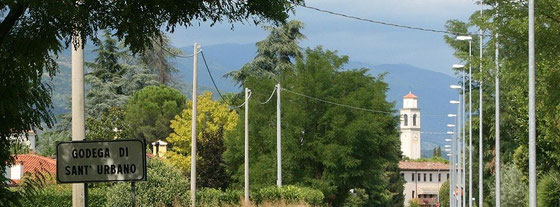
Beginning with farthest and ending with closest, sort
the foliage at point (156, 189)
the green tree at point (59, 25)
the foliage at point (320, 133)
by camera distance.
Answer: the foliage at point (320, 133)
the foliage at point (156, 189)
the green tree at point (59, 25)

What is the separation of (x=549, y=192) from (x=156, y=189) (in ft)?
53.7

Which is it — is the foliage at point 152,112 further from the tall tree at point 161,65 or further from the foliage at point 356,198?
the foliage at point 356,198

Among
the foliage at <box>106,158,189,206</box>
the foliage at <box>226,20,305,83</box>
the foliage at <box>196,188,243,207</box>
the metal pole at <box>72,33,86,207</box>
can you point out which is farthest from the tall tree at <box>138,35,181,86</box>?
the metal pole at <box>72,33,86,207</box>

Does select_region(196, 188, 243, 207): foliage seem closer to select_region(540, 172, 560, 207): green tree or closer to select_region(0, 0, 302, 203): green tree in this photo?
select_region(540, 172, 560, 207): green tree

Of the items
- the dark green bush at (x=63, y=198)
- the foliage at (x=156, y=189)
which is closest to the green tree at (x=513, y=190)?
the foliage at (x=156, y=189)

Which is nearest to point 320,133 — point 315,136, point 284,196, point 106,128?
point 315,136

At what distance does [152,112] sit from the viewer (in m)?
112

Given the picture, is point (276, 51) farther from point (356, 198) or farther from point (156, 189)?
point (156, 189)

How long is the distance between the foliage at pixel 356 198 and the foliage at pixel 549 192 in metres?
26.2

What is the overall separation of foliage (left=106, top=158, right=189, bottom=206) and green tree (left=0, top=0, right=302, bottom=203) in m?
24.4

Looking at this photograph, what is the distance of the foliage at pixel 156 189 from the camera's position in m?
37.9

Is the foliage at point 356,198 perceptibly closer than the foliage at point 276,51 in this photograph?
Yes

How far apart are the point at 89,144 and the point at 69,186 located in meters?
31.1

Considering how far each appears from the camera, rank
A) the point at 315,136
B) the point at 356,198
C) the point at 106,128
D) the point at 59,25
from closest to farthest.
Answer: the point at 59,25 < the point at 315,136 < the point at 356,198 < the point at 106,128
